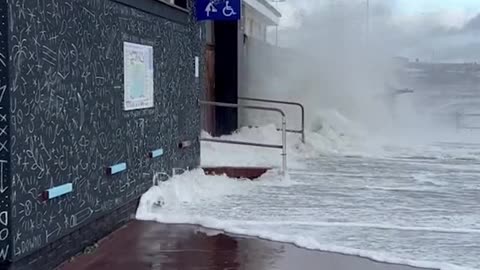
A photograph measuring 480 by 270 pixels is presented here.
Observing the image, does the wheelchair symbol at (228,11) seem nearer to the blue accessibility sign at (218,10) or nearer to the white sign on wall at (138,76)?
the blue accessibility sign at (218,10)

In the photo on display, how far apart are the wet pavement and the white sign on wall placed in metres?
1.37

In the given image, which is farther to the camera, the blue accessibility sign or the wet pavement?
the blue accessibility sign

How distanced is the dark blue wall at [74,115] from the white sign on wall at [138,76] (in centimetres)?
10

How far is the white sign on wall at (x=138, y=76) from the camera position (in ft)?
22.6

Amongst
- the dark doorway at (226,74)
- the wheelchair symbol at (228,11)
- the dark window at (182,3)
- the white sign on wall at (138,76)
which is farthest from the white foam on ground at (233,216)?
the dark doorway at (226,74)

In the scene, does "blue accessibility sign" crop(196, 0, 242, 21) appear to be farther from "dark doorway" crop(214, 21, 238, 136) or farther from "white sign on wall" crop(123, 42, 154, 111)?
"dark doorway" crop(214, 21, 238, 136)

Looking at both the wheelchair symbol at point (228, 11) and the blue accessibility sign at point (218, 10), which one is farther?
the wheelchair symbol at point (228, 11)

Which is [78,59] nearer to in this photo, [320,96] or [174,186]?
[174,186]

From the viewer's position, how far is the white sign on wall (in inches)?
271

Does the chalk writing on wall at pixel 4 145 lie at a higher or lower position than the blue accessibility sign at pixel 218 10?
lower

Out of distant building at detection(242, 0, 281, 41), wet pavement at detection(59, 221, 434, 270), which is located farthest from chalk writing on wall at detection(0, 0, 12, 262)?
distant building at detection(242, 0, 281, 41)

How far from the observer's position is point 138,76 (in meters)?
7.21

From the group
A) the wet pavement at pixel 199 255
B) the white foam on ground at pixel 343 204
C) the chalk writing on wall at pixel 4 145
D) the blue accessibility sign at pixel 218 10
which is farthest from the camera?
the blue accessibility sign at pixel 218 10

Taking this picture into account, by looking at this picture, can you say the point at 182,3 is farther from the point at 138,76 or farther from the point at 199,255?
the point at 199,255
